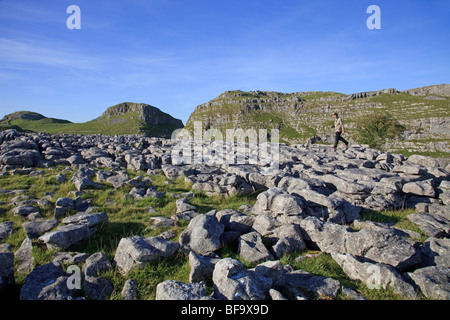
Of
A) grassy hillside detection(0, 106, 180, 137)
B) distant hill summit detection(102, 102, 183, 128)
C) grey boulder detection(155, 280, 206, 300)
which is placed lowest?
grey boulder detection(155, 280, 206, 300)

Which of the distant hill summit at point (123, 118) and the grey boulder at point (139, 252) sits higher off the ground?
the distant hill summit at point (123, 118)

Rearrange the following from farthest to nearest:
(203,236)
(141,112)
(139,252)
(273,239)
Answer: (141,112)
(273,239)
(203,236)
(139,252)

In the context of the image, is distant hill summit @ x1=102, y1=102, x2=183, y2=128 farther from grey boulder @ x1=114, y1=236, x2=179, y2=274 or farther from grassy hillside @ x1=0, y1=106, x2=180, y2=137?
grey boulder @ x1=114, y1=236, x2=179, y2=274

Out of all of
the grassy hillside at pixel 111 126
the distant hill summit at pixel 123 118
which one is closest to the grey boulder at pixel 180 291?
the grassy hillside at pixel 111 126

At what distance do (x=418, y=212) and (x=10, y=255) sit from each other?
1420cm

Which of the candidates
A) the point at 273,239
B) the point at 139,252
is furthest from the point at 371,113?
the point at 139,252

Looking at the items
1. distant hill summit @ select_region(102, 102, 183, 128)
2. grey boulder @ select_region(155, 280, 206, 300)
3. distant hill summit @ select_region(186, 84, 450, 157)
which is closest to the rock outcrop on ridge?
grey boulder @ select_region(155, 280, 206, 300)

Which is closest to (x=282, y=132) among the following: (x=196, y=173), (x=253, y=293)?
(x=196, y=173)

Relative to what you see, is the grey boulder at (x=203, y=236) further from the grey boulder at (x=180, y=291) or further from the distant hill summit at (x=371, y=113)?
the distant hill summit at (x=371, y=113)

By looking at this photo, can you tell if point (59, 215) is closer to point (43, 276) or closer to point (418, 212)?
point (43, 276)

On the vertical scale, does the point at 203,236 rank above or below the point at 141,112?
below

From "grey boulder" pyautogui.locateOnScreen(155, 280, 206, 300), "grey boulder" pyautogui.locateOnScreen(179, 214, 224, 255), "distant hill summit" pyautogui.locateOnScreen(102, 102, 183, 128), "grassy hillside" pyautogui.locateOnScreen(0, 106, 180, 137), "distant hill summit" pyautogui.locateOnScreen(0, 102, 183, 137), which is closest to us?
"grey boulder" pyautogui.locateOnScreen(155, 280, 206, 300)

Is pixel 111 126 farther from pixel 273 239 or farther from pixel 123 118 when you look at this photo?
pixel 273 239
